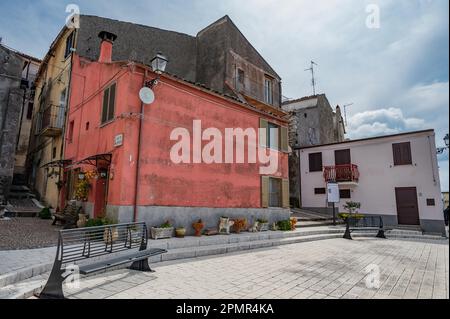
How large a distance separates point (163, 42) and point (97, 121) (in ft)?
29.6

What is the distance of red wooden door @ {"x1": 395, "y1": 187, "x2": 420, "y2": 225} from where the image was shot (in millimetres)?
16312

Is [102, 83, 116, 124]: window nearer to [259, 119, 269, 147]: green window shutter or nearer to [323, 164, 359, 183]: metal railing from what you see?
[259, 119, 269, 147]: green window shutter

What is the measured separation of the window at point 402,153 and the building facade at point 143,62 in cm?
844

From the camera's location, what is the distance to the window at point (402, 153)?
1691cm

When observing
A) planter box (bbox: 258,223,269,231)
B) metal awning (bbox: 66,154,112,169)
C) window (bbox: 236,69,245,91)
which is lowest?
planter box (bbox: 258,223,269,231)

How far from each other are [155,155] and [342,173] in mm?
14454

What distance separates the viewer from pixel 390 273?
580 cm

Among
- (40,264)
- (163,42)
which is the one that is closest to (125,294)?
(40,264)

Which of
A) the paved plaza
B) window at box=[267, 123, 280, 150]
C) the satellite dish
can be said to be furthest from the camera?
window at box=[267, 123, 280, 150]

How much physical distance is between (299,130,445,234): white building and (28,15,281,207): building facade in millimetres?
6203

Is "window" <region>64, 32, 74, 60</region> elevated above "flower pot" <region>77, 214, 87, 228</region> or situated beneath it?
elevated above

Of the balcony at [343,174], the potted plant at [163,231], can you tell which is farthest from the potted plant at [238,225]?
the balcony at [343,174]

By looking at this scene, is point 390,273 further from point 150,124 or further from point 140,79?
point 140,79

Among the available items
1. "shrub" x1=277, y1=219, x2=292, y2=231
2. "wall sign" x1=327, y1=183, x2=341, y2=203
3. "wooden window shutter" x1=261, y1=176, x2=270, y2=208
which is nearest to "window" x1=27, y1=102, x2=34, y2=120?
"wooden window shutter" x1=261, y1=176, x2=270, y2=208
